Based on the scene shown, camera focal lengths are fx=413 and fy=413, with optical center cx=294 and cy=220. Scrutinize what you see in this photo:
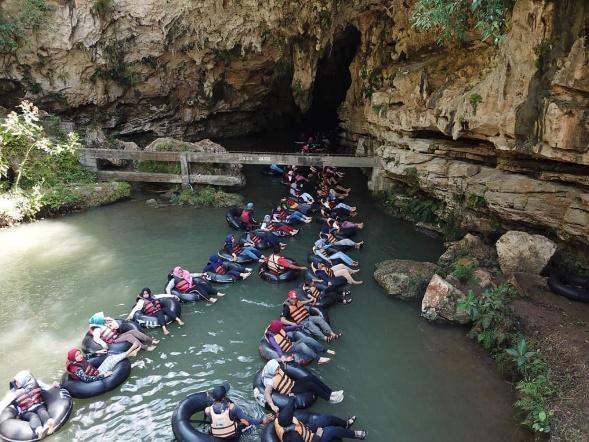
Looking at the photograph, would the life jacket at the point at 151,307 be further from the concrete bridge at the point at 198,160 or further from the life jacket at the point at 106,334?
the concrete bridge at the point at 198,160

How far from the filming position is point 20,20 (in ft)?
55.3

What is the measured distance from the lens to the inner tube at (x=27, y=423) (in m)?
5.97

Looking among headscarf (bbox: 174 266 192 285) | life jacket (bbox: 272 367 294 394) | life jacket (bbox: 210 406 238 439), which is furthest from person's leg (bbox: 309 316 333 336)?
headscarf (bbox: 174 266 192 285)

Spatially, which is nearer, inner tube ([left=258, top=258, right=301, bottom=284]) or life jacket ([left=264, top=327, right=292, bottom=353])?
life jacket ([left=264, top=327, right=292, bottom=353])

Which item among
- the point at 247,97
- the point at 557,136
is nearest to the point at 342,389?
the point at 557,136

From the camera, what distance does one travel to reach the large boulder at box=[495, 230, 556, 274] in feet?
32.7

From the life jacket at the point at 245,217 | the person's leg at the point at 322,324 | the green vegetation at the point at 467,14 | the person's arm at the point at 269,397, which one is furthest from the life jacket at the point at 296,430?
the life jacket at the point at 245,217

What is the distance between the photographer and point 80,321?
895 centimetres

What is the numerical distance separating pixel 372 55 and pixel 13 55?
1551 cm

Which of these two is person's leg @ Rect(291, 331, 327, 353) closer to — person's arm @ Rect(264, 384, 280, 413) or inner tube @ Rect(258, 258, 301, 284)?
person's arm @ Rect(264, 384, 280, 413)

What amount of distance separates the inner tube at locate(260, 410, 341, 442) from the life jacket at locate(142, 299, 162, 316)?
4002mm

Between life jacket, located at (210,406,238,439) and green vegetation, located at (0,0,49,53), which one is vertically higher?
green vegetation, located at (0,0,49,53)

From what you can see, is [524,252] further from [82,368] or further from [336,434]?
[82,368]

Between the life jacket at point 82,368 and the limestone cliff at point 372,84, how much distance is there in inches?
396
